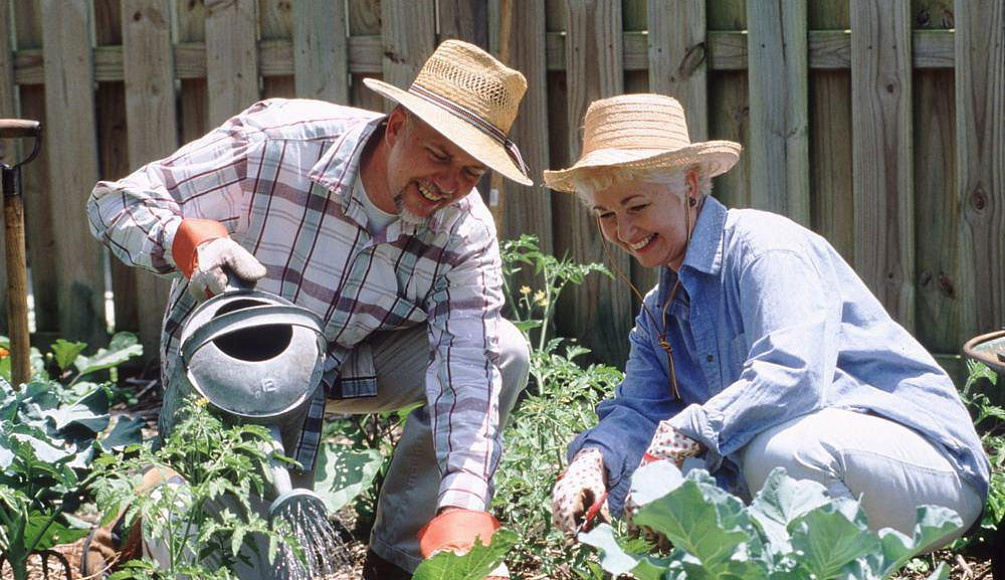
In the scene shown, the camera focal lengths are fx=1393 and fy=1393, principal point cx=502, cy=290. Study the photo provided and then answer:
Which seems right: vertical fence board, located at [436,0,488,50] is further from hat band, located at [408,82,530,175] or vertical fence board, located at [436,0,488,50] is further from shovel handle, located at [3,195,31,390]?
shovel handle, located at [3,195,31,390]

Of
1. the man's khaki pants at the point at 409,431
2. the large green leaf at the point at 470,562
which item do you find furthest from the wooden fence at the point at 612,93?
the large green leaf at the point at 470,562

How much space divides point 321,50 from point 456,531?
2.19 meters

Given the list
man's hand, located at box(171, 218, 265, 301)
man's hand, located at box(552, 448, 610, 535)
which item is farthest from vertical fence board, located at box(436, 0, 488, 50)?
man's hand, located at box(552, 448, 610, 535)

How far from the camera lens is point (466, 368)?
297 centimetres

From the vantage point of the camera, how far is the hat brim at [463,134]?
2.73 m

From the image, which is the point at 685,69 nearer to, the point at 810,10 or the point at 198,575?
the point at 810,10

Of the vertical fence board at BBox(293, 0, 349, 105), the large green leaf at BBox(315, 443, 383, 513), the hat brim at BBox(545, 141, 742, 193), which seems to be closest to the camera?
the hat brim at BBox(545, 141, 742, 193)

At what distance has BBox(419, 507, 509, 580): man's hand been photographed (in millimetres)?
2533

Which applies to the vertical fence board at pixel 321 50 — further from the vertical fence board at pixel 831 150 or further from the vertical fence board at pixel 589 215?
the vertical fence board at pixel 831 150

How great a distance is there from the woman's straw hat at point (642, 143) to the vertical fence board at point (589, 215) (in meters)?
1.40

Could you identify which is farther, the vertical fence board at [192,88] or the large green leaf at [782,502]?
the vertical fence board at [192,88]

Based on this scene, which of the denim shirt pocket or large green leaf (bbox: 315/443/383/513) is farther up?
the denim shirt pocket

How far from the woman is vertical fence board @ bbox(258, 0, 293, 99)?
1900mm

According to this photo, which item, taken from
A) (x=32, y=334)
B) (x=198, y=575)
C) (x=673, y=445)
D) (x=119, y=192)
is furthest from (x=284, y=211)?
(x=32, y=334)
